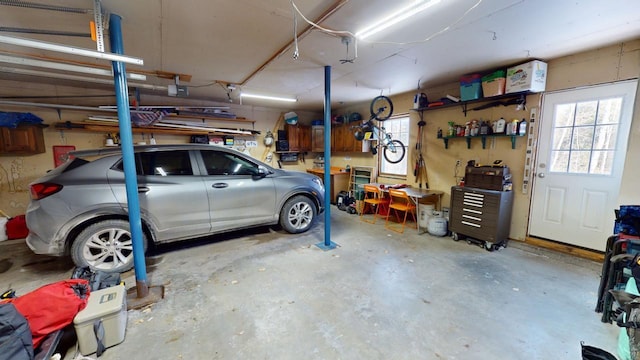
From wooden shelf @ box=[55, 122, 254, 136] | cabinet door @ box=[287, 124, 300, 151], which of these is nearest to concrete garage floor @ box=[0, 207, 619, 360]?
wooden shelf @ box=[55, 122, 254, 136]

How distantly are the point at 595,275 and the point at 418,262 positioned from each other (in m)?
1.81

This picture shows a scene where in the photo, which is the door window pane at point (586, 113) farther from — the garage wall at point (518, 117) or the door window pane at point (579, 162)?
the door window pane at point (579, 162)

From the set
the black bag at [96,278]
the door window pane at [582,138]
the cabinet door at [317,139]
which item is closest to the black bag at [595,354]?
the door window pane at [582,138]

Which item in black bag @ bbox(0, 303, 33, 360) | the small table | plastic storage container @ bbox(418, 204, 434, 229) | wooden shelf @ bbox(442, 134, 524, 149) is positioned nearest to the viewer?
black bag @ bbox(0, 303, 33, 360)

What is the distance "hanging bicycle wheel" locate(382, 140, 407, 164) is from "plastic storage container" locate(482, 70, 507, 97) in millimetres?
1652

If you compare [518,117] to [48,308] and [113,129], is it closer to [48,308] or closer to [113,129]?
[48,308]

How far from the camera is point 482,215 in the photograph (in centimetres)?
334

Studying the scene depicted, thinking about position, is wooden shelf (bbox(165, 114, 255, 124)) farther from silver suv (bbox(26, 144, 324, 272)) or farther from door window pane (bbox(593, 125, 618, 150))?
door window pane (bbox(593, 125, 618, 150))

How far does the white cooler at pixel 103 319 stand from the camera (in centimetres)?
158

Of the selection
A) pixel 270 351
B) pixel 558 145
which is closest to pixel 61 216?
pixel 270 351

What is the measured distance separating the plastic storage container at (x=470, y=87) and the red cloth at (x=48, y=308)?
→ 15.7ft

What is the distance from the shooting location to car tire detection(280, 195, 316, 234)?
12.5 ft

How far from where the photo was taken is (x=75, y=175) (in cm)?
246

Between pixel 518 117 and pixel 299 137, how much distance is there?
459 centimetres
